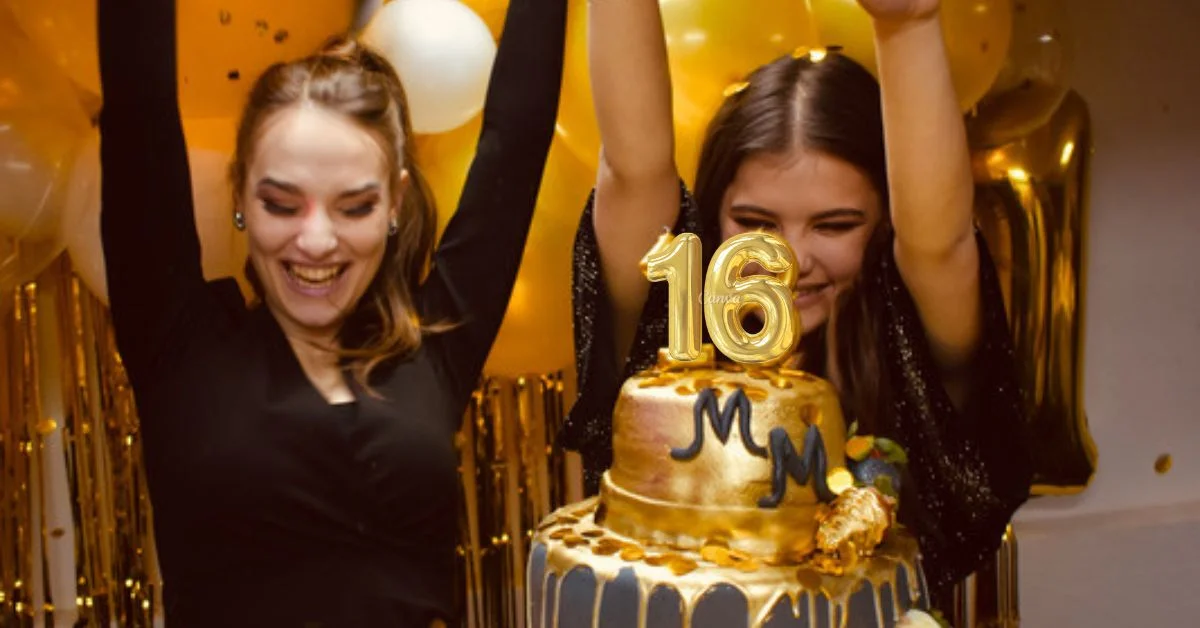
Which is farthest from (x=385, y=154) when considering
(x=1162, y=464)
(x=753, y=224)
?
(x=1162, y=464)

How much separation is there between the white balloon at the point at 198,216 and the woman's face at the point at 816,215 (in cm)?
63

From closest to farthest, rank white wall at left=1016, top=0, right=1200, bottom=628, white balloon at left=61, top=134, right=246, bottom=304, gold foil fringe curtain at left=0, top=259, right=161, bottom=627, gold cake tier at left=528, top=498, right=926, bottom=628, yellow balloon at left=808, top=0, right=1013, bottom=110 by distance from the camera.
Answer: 1. gold cake tier at left=528, top=498, right=926, bottom=628
2. white balloon at left=61, top=134, right=246, bottom=304
3. yellow balloon at left=808, top=0, right=1013, bottom=110
4. gold foil fringe curtain at left=0, top=259, right=161, bottom=627
5. white wall at left=1016, top=0, right=1200, bottom=628

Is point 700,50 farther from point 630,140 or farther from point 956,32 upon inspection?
point 956,32

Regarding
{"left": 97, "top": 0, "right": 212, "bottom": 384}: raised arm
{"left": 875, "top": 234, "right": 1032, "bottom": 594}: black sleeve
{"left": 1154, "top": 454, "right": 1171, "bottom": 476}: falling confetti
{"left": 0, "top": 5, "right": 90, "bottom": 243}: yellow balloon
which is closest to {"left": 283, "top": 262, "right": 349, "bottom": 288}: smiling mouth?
{"left": 97, "top": 0, "right": 212, "bottom": 384}: raised arm

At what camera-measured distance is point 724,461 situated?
3.72 feet

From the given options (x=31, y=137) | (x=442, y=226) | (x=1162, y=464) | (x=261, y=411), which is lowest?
(x=1162, y=464)

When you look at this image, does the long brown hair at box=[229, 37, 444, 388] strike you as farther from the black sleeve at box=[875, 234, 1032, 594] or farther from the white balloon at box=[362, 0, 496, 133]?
the black sleeve at box=[875, 234, 1032, 594]

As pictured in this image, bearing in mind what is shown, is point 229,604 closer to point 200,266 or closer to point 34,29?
point 200,266

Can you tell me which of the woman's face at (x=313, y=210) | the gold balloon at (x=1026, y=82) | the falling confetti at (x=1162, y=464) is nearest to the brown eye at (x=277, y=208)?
the woman's face at (x=313, y=210)

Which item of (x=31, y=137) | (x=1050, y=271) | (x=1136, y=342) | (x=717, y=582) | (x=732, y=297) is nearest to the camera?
(x=717, y=582)

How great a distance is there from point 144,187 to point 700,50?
671 mm

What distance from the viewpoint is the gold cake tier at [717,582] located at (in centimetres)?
108

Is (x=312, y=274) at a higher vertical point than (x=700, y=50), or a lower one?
lower

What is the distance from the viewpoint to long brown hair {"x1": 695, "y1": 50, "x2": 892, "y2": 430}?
4.92 feet
